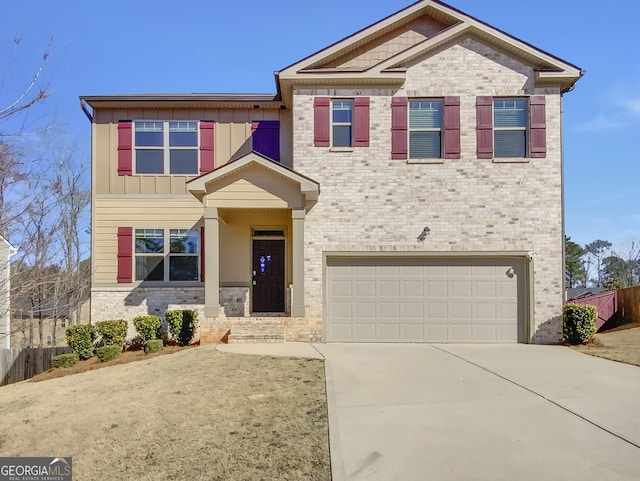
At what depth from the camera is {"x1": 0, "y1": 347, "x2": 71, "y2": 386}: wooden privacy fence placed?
42.9ft

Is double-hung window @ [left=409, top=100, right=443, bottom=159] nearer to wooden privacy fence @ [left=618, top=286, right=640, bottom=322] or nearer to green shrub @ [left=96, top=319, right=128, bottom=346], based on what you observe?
green shrub @ [left=96, top=319, right=128, bottom=346]

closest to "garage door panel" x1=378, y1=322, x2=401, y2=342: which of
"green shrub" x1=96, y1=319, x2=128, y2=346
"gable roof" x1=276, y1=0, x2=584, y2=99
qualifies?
"gable roof" x1=276, y1=0, x2=584, y2=99

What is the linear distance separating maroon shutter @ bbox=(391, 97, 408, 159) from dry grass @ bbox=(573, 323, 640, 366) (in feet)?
21.0

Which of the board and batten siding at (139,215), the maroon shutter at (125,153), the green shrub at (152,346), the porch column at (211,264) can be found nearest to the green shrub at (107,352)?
the green shrub at (152,346)

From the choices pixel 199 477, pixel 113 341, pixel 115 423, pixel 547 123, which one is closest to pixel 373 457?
pixel 199 477

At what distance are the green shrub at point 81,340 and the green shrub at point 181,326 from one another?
1.88 metres

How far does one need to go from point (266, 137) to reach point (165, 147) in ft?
9.71

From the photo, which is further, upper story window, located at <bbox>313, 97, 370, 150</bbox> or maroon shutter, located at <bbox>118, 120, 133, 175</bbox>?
maroon shutter, located at <bbox>118, 120, 133, 175</bbox>

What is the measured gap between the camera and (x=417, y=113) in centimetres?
1262

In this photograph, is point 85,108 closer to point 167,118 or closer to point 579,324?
point 167,118

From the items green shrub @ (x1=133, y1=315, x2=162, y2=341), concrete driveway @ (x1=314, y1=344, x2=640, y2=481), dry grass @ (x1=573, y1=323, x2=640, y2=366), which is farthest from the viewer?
green shrub @ (x1=133, y1=315, x2=162, y2=341)

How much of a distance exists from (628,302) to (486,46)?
36.5 ft

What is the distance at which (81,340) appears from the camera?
1166 centimetres

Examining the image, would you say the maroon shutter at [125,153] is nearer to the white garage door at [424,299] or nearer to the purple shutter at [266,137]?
the purple shutter at [266,137]
